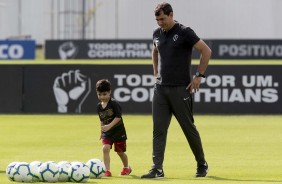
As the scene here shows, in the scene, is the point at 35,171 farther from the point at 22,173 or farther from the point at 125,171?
the point at 125,171

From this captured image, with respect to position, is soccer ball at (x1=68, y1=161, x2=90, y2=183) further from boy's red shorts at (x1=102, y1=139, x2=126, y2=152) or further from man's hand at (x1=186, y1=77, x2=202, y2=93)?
man's hand at (x1=186, y1=77, x2=202, y2=93)

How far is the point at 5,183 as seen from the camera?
1248cm

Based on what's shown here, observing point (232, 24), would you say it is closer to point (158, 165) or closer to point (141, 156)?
point (141, 156)

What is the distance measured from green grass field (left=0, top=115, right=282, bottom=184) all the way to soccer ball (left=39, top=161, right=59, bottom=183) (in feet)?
1.75

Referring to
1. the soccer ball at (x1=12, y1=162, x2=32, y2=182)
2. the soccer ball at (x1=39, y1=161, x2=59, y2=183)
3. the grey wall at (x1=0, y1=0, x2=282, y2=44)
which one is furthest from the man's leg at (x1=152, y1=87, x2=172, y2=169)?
the grey wall at (x1=0, y1=0, x2=282, y2=44)

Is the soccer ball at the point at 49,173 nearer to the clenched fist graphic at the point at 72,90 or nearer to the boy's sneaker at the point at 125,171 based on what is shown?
the boy's sneaker at the point at 125,171

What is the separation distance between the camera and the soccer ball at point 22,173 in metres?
12.4

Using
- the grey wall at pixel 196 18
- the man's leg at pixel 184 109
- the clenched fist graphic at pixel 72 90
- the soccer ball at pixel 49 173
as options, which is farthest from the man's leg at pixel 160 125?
the grey wall at pixel 196 18

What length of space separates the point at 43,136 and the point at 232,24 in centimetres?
3959

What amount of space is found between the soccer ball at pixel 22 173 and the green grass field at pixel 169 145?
29 cm

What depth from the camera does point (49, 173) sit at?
12.4 m

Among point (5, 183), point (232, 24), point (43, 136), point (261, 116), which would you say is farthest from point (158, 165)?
point (232, 24)

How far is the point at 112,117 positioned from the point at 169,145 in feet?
17.8

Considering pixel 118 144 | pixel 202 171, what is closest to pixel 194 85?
pixel 202 171
